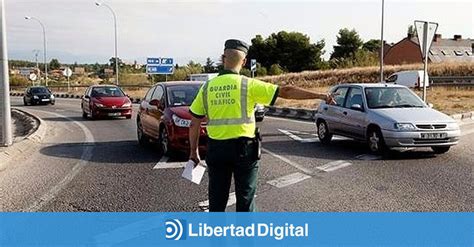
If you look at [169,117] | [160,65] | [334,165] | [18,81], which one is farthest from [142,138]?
[18,81]

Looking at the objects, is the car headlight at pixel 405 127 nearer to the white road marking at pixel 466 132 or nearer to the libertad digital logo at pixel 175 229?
the white road marking at pixel 466 132

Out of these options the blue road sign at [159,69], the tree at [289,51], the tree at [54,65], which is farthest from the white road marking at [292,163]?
the tree at [54,65]

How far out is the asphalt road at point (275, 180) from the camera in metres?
6.41

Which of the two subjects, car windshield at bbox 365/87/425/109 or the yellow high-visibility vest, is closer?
the yellow high-visibility vest

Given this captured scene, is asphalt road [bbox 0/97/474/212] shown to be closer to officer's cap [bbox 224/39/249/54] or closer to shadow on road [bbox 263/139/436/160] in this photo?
shadow on road [bbox 263/139/436/160]

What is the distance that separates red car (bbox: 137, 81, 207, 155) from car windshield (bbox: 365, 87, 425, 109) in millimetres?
3856

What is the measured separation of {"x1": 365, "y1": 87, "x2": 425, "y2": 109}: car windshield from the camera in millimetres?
11234

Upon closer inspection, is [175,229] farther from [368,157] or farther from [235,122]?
[368,157]

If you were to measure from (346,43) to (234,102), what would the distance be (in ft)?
281

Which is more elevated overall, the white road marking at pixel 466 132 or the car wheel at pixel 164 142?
the car wheel at pixel 164 142

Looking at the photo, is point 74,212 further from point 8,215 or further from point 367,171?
point 367,171

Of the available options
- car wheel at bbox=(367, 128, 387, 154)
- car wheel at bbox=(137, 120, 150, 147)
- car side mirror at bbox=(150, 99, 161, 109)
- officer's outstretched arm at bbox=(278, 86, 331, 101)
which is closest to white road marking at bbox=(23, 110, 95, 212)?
car wheel at bbox=(137, 120, 150, 147)

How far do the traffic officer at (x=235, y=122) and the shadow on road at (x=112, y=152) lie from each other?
590 cm

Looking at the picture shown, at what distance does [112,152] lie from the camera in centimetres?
1143
